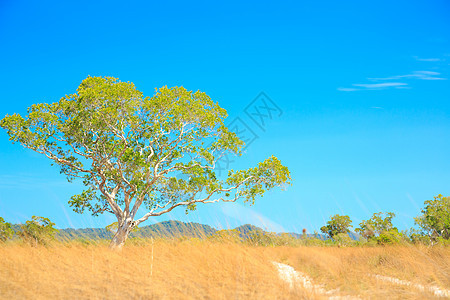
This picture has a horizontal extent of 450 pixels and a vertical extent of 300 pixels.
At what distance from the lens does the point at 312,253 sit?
7.94 meters

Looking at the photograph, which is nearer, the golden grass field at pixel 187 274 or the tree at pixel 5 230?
the golden grass field at pixel 187 274

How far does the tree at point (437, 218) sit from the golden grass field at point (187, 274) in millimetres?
30100

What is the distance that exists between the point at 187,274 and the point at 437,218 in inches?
1440

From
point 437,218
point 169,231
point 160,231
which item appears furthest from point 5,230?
point 437,218

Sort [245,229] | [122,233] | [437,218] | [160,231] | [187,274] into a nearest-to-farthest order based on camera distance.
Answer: [187,274] < [245,229] < [160,231] < [122,233] < [437,218]

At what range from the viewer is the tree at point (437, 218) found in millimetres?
32625

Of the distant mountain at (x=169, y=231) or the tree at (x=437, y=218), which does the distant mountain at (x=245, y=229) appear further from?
the tree at (x=437, y=218)

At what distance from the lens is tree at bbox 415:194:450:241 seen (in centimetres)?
3262

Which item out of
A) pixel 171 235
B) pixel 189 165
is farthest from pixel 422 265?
pixel 189 165

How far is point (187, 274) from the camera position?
17.4 feet

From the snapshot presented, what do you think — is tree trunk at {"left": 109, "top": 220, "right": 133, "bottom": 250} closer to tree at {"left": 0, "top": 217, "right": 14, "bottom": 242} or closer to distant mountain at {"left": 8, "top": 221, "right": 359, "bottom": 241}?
distant mountain at {"left": 8, "top": 221, "right": 359, "bottom": 241}

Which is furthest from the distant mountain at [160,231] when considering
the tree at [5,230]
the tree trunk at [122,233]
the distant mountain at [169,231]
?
the tree at [5,230]

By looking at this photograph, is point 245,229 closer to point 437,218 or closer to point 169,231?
point 169,231

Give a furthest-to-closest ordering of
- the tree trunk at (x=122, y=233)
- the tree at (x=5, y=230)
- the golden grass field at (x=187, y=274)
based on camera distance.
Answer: the tree at (x=5, y=230) → the tree trunk at (x=122, y=233) → the golden grass field at (x=187, y=274)
